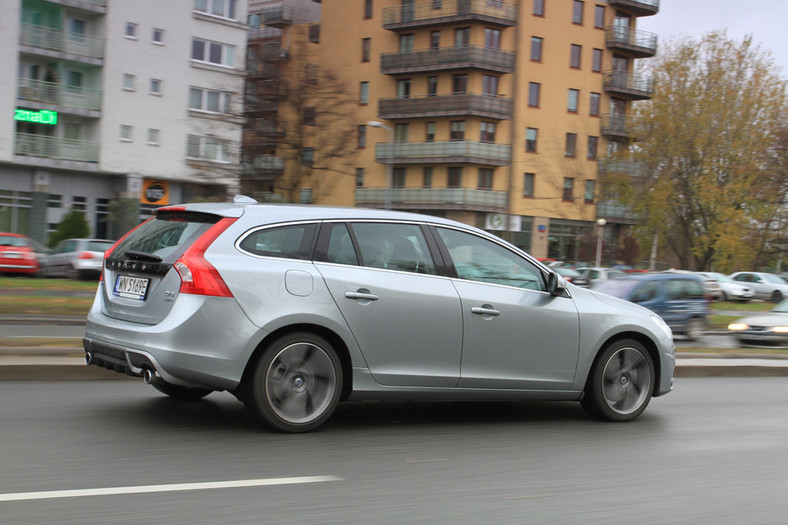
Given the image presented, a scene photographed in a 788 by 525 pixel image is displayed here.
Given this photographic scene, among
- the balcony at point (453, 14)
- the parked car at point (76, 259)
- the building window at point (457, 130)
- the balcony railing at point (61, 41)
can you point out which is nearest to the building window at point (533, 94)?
the balcony at point (453, 14)

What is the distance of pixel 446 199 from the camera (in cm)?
5697

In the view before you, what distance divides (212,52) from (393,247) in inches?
1831

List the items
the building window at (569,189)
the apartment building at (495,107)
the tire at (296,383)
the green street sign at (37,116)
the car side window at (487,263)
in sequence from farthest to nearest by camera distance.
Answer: the building window at (569,189) → the apartment building at (495,107) → the green street sign at (37,116) → the car side window at (487,263) → the tire at (296,383)

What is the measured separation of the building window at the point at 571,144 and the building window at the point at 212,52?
78.6 ft

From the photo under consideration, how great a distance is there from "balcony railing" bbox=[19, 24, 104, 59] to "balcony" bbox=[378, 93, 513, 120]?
819 inches

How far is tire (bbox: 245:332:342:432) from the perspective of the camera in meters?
5.82

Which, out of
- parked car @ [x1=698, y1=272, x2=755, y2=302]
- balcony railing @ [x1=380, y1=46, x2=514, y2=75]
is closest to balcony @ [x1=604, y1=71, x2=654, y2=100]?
balcony railing @ [x1=380, y1=46, x2=514, y2=75]

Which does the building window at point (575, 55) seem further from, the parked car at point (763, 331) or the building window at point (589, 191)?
the parked car at point (763, 331)

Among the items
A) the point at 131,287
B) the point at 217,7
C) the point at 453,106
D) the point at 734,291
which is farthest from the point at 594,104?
the point at 131,287

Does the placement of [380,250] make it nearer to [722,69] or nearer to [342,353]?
[342,353]

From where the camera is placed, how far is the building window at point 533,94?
5856 cm

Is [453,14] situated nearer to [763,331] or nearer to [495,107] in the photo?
[495,107]

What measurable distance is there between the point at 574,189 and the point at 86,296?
42175 millimetres

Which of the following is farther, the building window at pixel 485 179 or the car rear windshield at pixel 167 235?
the building window at pixel 485 179
